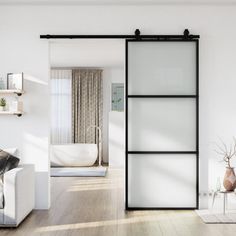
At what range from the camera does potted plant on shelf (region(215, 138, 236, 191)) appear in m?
5.15

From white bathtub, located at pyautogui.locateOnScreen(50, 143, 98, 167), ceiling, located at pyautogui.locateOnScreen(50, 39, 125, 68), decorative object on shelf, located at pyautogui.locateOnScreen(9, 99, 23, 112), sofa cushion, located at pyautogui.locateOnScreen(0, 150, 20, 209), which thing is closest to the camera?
sofa cushion, located at pyautogui.locateOnScreen(0, 150, 20, 209)

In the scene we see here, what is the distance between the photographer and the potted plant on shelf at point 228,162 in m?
5.15

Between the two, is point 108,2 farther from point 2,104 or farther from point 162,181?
point 162,181

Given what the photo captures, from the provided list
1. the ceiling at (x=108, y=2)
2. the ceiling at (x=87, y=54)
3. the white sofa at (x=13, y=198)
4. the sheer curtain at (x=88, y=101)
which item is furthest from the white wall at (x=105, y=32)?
the sheer curtain at (x=88, y=101)

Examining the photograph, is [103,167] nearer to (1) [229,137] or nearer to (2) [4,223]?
(1) [229,137]

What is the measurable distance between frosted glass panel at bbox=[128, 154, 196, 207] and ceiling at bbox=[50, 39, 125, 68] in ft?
8.34

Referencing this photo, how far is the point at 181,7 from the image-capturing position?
544 centimetres

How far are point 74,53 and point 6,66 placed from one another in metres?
3.51

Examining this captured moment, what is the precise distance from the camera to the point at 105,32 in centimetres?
542

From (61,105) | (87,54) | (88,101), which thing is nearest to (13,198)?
(87,54)

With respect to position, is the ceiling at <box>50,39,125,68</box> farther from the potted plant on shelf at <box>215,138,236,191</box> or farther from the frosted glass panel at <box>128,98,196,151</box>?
the potted plant on shelf at <box>215,138,236,191</box>

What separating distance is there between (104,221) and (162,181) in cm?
103

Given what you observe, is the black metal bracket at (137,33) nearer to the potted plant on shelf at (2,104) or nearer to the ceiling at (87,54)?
the ceiling at (87,54)

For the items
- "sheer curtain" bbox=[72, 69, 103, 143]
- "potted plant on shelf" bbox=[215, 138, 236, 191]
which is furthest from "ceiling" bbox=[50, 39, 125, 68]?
"potted plant on shelf" bbox=[215, 138, 236, 191]
